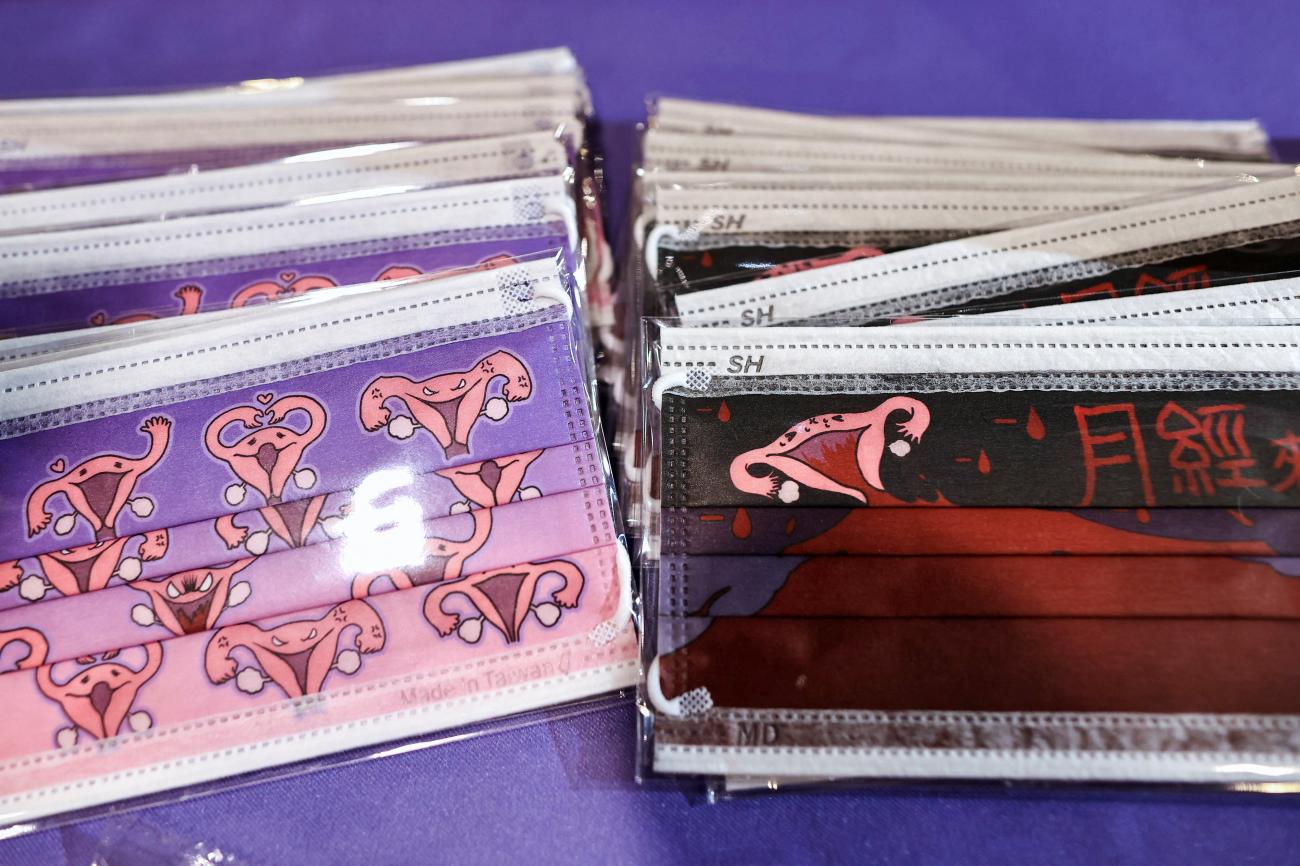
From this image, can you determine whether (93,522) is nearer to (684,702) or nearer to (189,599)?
(189,599)

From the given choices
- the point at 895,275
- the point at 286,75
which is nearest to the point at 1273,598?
the point at 895,275

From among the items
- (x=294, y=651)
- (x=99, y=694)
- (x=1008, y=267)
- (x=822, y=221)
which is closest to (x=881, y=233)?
(x=822, y=221)

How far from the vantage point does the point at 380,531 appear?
1122mm

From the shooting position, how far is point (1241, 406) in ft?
3.62

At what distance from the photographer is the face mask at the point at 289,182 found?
1.38 m

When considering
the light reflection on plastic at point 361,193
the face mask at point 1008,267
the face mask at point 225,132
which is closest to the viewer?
the face mask at point 1008,267

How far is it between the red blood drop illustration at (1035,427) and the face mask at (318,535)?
0.56 metres

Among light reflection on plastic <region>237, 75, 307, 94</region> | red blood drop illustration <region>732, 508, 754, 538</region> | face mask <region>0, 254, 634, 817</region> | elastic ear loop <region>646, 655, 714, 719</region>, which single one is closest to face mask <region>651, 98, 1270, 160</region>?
face mask <region>0, 254, 634, 817</region>

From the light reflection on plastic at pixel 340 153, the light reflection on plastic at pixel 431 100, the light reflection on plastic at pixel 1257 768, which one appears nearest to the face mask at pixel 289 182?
the light reflection on plastic at pixel 340 153

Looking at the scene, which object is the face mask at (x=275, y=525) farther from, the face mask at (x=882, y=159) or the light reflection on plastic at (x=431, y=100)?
the light reflection on plastic at (x=431, y=100)

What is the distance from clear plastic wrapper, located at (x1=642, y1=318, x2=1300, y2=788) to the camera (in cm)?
100

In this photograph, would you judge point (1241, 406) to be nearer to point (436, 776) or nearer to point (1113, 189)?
point (1113, 189)

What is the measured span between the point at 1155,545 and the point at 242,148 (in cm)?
158

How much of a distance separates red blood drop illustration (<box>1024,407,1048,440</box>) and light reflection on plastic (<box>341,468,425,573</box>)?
0.81 meters
